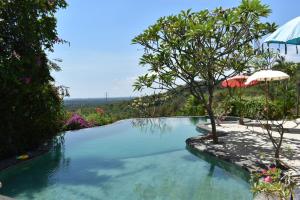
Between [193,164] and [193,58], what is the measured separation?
11.6 ft

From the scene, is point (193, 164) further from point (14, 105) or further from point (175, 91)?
point (14, 105)

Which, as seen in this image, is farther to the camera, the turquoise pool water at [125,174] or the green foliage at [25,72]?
the green foliage at [25,72]

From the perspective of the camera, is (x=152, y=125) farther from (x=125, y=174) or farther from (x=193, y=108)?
(x=125, y=174)

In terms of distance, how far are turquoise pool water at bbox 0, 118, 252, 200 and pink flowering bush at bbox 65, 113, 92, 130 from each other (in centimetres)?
385

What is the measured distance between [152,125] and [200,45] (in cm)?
971

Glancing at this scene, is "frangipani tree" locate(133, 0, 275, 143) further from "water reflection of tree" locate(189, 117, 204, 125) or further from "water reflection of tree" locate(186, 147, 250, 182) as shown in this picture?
"water reflection of tree" locate(189, 117, 204, 125)

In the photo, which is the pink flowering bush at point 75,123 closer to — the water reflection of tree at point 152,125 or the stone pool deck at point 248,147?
the water reflection of tree at point 152,125

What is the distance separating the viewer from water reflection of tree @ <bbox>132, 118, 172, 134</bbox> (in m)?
17.8

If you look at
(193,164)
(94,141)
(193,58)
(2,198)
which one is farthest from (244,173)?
(94,141)

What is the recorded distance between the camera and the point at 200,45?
11.0 m

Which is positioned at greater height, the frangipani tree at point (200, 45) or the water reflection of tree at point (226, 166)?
the frangipani tree at point (200, 45)

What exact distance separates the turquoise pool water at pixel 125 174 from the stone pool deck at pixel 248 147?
0.30 m

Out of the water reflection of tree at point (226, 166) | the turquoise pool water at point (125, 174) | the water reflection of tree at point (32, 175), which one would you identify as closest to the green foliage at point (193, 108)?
the turquoise pool water at point (125, 174)

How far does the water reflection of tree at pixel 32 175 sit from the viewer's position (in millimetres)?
8140
